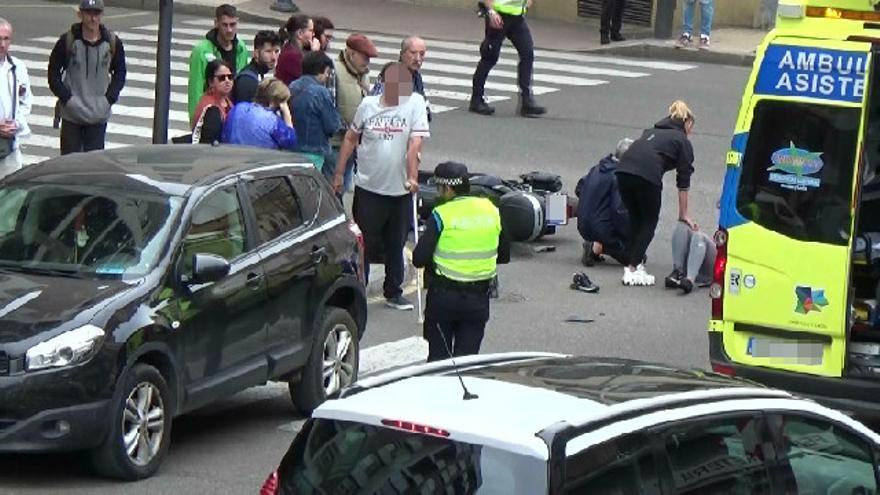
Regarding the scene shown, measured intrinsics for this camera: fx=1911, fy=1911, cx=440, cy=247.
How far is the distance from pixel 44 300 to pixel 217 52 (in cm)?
694

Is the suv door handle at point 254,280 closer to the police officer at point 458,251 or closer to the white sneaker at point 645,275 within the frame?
the police officer at point 458,251

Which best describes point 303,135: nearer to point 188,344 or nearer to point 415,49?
point 415,49

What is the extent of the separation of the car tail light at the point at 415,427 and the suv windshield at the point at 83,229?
14.3 feet

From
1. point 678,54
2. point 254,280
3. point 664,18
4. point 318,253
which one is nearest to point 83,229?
point 254,280

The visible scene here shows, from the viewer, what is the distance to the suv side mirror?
10484 millimetres

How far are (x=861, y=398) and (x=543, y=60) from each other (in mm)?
16190

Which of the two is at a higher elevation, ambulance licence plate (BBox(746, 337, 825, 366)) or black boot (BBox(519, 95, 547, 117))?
black boot (BBox(519, 95, 547, 117))

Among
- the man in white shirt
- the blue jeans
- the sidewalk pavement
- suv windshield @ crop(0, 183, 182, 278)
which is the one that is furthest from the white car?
the blue jeans

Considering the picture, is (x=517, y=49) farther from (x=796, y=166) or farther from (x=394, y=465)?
(x=394, y=465)

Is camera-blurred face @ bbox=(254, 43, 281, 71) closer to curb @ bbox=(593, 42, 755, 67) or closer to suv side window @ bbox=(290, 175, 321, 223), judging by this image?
suv side window @ bbox=(290, 175, 321, 223)

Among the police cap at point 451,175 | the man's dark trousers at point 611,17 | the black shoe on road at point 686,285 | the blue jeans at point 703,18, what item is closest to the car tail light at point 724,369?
the police cap at point 451,175

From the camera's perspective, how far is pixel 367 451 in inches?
252

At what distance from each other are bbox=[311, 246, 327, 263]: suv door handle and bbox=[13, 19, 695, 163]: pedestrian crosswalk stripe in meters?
8.70

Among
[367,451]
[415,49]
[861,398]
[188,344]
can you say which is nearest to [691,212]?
[415,49]
